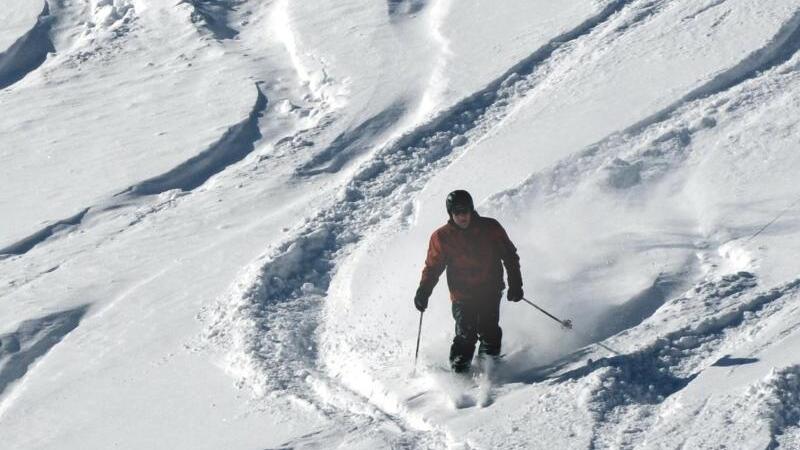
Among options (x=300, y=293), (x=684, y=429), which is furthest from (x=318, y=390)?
(x=684, y=429)

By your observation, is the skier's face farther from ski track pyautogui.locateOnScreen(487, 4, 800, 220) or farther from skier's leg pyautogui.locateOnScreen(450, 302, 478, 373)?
ski track pyautogui.locateOnScreen(487, 4, 800, 220)

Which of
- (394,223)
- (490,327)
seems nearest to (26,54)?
(394,223)

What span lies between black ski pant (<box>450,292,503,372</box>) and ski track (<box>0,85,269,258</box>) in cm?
553

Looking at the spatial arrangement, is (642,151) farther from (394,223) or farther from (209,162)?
(209,162)

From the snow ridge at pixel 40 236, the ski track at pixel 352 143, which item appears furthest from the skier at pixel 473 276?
the snow ridge at pixel 40 236

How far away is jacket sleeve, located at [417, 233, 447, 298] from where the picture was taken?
26.8 ft

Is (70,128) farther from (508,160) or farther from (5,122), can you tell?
(508,160)

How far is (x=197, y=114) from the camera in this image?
14875mm

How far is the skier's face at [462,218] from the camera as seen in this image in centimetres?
797

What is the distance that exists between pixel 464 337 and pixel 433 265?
52cm

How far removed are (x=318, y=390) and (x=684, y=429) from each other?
2.78 metres

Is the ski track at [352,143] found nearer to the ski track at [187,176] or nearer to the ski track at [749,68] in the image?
the ski track at [187,176]

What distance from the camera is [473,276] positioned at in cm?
816

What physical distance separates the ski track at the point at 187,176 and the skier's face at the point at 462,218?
18.4 feet
